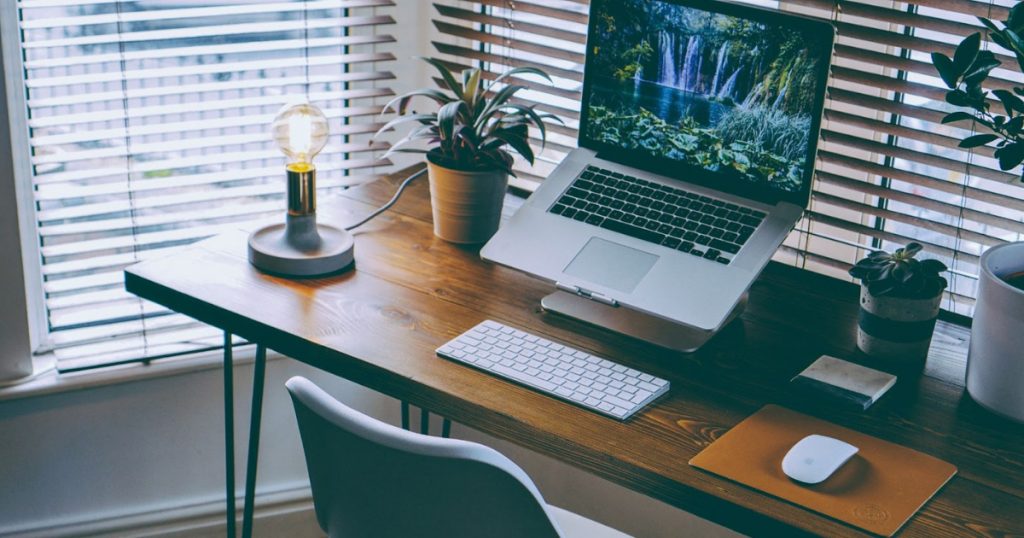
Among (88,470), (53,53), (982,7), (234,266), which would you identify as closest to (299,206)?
(234,266)

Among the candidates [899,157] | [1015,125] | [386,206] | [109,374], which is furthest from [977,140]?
[109,374]

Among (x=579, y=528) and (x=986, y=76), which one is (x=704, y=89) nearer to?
(x=986, y=76)

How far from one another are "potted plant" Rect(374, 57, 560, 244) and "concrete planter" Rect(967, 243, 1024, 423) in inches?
26.6

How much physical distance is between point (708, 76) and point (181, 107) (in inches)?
38.9

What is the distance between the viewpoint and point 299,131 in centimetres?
146

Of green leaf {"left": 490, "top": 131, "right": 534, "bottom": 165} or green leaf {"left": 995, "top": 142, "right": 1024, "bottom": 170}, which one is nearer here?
green leaf {"left": 995, "top": 142, "right": 1024, "bottom": 170}

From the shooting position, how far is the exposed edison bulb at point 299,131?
1.46 m

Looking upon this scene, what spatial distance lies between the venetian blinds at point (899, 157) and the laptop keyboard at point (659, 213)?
Result: 0.66 ft

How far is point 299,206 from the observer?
4.87ft

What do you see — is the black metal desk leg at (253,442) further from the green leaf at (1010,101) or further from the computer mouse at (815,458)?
the green leaf at (1010,101)

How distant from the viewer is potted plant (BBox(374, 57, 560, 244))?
154cm

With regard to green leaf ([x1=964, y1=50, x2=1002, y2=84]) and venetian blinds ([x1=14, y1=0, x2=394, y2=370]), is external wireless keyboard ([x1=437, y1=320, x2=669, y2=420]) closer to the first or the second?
green leaf ([x1=964, y1=50, x2=1002, y2=84])

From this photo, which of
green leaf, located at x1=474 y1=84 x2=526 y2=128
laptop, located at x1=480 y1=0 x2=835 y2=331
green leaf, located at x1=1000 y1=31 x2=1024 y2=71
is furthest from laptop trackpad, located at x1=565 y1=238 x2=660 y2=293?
green leaf, located at x1=1000 y1=31 x2=1024 y2=71

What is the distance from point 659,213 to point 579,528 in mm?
477
